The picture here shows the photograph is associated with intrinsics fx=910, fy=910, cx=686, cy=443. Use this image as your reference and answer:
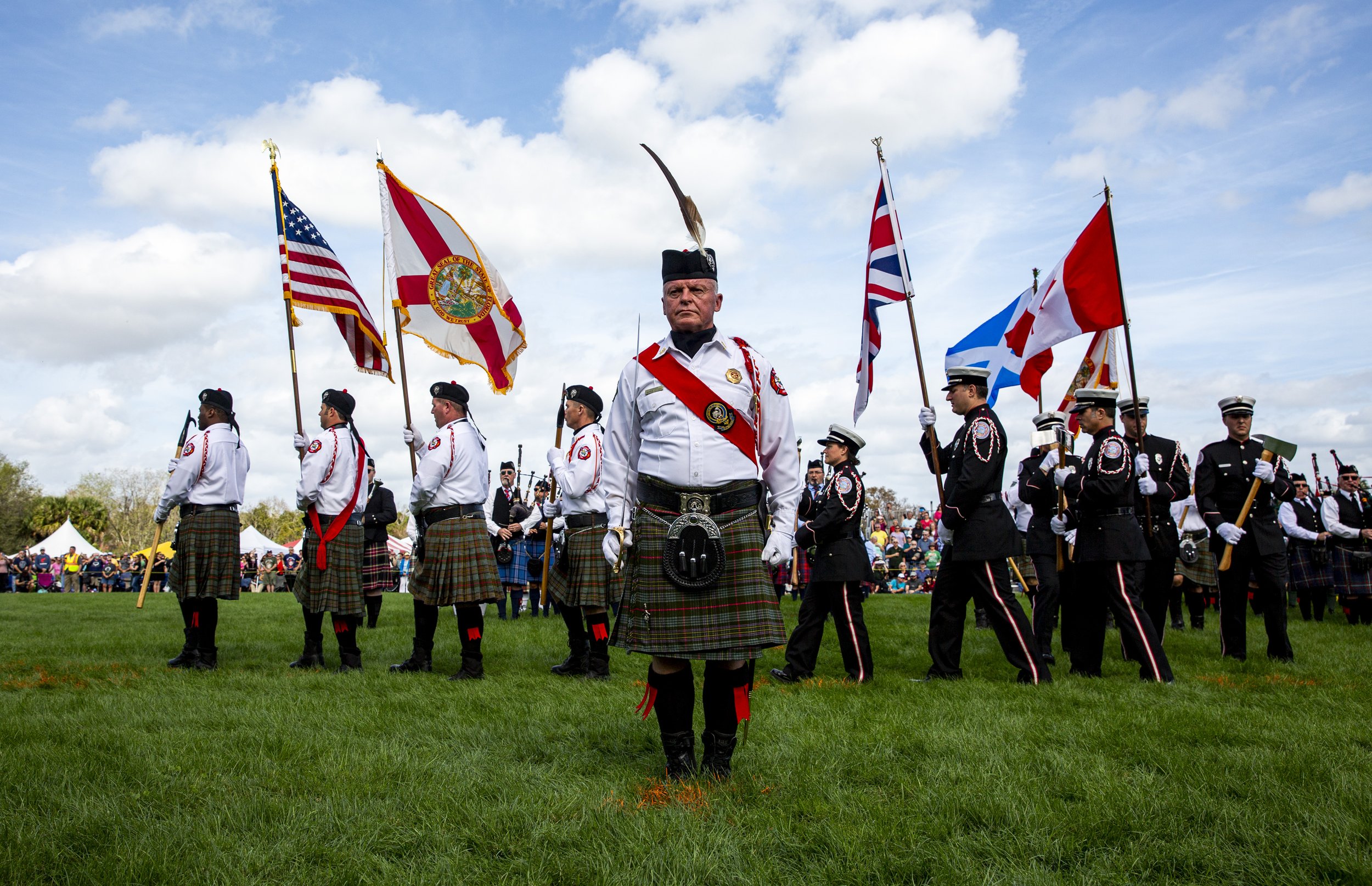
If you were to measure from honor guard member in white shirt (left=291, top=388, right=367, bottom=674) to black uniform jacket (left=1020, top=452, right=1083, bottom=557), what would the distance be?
6.16 metres

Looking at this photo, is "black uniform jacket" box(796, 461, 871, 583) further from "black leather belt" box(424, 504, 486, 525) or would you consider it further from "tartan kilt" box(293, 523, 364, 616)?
"tartan kilt" box(293, 523, 364, 616)

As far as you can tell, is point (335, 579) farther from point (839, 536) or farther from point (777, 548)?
point (777, 548)

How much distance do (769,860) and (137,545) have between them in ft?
248

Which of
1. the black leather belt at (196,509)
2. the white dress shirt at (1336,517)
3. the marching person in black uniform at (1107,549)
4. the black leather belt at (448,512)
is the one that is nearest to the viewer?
the marching person in black uniform at (1107,549)

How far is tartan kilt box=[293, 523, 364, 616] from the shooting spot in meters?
7.56

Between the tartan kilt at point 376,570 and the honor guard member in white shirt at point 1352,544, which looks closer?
the tartan kilt at point 376,570

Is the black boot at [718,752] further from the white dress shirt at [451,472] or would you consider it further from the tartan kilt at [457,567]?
the white dress shirt at [451,472]

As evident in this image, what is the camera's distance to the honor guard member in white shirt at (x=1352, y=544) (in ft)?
40.4

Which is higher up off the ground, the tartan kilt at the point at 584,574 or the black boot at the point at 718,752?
the tartan kilt at the point at 584,574

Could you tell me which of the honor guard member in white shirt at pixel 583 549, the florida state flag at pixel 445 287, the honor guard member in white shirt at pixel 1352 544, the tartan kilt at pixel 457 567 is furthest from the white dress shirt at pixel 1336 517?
the tartan kilt at pixel 457 567

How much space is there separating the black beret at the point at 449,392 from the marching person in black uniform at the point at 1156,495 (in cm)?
525

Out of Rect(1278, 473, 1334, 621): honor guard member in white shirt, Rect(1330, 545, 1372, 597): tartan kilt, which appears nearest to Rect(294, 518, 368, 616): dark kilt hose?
Rect(1278, 473, 1334, 621): honor guard member in white shirt

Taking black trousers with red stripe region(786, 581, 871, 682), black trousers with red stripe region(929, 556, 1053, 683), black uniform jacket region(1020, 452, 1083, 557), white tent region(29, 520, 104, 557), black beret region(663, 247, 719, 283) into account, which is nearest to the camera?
black beret region(663, 247, 719, 283)

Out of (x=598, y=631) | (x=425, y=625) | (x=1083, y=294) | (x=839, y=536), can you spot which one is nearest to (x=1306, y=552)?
(x=1083, y=294)
